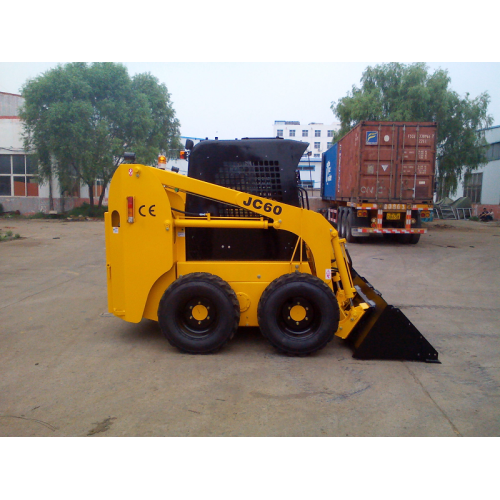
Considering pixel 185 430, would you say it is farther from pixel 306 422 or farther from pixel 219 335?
pixel 219 335

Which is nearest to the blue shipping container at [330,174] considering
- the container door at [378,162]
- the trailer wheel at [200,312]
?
the container door at [378,162]

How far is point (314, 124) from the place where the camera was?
87.8m

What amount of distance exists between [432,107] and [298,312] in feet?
70.7

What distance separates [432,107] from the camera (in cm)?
2256

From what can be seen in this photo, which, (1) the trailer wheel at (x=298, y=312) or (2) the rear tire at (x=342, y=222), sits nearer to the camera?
(1) the trailer wheel at (x=298, y=312)

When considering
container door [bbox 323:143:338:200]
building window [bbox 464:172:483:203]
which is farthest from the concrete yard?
building window [bbox 464:172:483:203]

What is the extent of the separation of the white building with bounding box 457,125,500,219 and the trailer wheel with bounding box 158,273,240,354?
1159 inches

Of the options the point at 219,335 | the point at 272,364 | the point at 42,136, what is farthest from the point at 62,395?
the point at 42,136

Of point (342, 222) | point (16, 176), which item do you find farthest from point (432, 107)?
point (16, 176)

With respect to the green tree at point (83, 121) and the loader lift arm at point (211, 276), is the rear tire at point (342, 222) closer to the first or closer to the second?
the loader lift arm at point (211, 276)

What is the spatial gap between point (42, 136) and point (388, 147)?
20976 millimetres

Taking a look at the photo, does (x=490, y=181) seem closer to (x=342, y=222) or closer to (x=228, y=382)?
(x=342, y=222)

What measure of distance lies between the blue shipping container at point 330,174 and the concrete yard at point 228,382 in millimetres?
11968

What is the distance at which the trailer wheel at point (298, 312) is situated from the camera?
4348 mm
